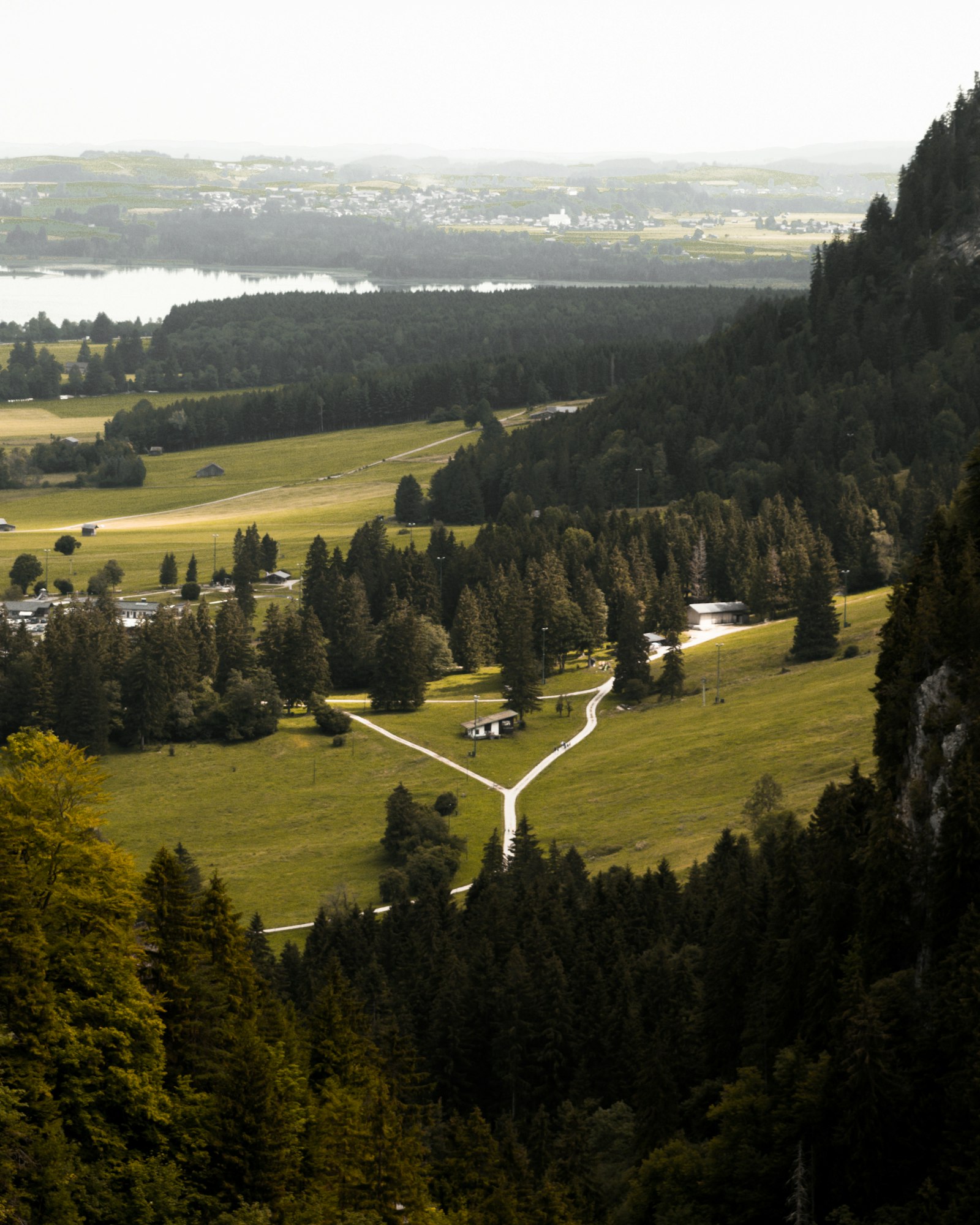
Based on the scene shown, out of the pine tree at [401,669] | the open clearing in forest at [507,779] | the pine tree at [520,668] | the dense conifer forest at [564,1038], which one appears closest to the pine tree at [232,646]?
the open clearing in forest at [507,779]

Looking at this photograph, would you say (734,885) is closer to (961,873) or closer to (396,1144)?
(961,873)

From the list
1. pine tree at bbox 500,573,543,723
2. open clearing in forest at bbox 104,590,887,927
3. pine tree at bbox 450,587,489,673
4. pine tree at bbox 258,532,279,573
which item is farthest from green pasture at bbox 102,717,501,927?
pine tree at bbox 258,532,279,573

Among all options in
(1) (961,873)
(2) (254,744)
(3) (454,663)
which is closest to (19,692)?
(2) (254,744)

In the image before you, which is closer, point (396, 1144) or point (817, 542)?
point (396, 1144)

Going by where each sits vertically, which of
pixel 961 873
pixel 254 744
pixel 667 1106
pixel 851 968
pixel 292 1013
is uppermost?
pixel 961 873

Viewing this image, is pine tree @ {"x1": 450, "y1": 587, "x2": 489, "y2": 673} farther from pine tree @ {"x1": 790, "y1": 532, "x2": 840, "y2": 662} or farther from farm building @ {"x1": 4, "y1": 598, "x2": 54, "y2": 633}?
farm building @ {"x1": 4, "y1": 598, "x2": 54, "y2": 633}

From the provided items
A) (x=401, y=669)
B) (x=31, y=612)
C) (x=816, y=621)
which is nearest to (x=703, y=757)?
(x=816, y=621)

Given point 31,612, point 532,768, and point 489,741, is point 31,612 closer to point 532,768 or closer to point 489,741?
point 489,741
